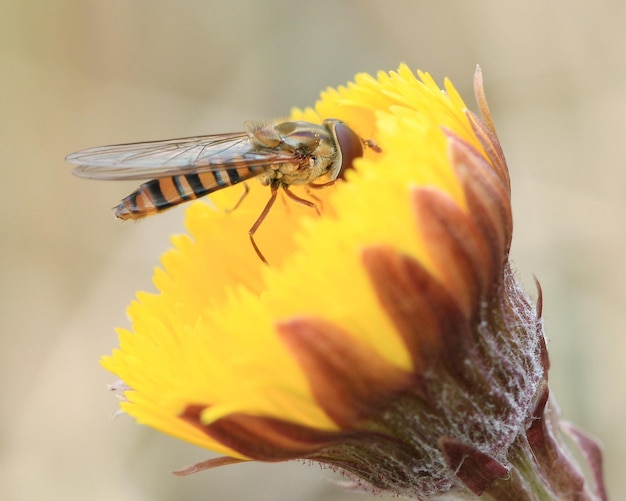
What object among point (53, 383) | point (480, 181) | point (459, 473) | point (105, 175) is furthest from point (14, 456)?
point (480, 181)

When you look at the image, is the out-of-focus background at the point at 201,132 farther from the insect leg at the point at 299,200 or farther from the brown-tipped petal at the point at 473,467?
the brown-tipped petal at the point at 473,467

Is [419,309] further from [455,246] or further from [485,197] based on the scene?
[485,197]

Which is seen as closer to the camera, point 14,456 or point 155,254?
point 14,456

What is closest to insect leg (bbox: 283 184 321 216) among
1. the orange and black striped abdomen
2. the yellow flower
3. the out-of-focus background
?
the orange and black striped abdomen

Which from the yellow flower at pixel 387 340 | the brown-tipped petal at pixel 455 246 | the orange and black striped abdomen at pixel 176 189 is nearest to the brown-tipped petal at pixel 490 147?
the yellow flower at pixel 387 340

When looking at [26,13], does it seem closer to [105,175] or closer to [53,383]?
[53,383]

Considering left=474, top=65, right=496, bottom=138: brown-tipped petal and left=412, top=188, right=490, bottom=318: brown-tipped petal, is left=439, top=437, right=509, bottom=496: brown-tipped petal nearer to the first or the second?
left=412, top=188, right=490, bottom=318: brown-tipped petal

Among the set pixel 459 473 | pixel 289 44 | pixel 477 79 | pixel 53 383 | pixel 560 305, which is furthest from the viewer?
pixel 289 44
